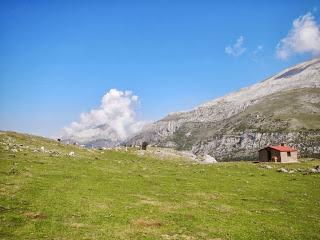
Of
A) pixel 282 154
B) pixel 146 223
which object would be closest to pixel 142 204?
pixel 146 223

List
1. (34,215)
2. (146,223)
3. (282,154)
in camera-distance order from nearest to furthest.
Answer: (146,223) < (34,215) < (282,154)

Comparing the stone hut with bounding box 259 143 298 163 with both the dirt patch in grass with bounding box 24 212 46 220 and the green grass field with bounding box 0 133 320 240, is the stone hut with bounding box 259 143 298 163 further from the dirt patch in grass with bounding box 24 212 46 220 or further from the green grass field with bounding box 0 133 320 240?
the dirt patch in grass with bounding box 24 212 46 220

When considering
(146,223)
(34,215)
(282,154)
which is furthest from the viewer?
(282,154)

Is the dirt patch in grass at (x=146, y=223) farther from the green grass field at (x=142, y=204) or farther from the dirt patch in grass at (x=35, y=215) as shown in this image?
the dirt patch in grass at (x=35, y=215)

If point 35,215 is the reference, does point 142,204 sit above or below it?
above

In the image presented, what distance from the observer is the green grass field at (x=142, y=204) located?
96.0ft

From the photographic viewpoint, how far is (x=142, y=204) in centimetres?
3762

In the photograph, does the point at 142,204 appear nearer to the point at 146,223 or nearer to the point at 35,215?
the point at 146,223

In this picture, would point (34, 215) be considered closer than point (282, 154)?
Yes

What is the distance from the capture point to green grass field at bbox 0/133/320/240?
2925 centimetres

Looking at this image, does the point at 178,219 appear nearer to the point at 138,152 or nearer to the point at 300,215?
the point at 300,215

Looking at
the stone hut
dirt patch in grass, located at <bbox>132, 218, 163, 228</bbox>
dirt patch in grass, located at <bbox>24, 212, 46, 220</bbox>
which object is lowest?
dirt patch in grass, located at <bbox>132, 218, 163, 228</bbox>

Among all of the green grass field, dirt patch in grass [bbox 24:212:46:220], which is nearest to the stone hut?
the green grass field

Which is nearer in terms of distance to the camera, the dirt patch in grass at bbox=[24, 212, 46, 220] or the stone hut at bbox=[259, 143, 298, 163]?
the dirt patch in grass at bbox=[24, 212, 46, 220]
